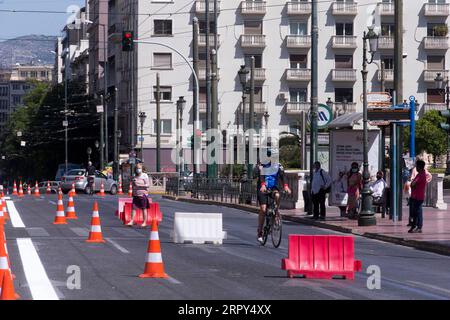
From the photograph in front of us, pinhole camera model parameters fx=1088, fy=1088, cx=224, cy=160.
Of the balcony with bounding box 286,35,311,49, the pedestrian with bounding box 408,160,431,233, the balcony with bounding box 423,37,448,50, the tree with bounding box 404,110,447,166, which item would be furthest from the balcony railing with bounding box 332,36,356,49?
the pedestrian with bounding box 408,160,431,233

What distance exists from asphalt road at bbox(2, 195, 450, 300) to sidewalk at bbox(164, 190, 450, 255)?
530 millimetres

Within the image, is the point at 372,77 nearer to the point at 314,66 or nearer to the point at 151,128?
the point at 151,128

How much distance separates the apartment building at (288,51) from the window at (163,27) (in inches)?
3.1

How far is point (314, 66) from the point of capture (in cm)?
3644

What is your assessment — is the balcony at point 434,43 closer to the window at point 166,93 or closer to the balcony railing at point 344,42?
the balcony railing at point 344,42

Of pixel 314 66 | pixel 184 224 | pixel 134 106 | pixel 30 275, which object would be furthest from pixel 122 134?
pixel 30 275

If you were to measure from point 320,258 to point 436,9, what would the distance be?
67.7 metres

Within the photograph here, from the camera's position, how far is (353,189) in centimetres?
3300

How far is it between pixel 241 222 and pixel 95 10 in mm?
88045

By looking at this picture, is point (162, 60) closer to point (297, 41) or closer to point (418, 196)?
point (297, 41)

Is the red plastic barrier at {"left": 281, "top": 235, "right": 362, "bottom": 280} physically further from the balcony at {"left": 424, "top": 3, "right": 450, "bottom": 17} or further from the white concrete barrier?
the balcony at {"left": 424, "top": 3, "right": 450, "bottom": 17}

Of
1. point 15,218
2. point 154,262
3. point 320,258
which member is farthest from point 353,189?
point 154,262

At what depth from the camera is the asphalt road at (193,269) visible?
14.5 m

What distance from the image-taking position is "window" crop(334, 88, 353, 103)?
83188 millimetres
